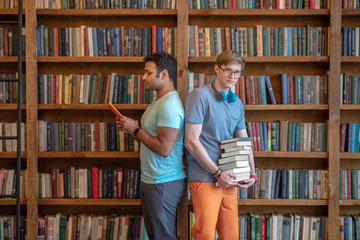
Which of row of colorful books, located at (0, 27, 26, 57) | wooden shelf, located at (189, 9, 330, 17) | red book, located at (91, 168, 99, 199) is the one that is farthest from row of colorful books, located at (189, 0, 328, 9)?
red book, located at (91, 168, 99, 199)

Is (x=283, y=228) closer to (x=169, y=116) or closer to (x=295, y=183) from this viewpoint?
(x=295, y=183)

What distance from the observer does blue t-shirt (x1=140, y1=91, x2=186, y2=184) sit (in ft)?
7.20

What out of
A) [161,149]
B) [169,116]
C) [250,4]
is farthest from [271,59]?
[161,149]

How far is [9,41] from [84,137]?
93 centimetres

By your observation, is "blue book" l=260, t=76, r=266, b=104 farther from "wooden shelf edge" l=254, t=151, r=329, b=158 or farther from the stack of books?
the stack of books

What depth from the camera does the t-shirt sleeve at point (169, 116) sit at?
2.18 metres

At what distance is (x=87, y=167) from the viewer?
3.04 meters

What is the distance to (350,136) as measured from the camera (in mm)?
2834

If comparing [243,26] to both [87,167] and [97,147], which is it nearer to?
[97,147]

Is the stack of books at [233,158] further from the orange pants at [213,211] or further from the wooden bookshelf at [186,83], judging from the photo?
the wooden bookshelf at [186,83]

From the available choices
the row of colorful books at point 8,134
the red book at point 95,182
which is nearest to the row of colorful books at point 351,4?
the red book at point 95,182

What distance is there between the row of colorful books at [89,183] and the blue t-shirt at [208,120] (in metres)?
0.73

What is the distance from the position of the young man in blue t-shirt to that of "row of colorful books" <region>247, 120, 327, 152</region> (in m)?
0.77

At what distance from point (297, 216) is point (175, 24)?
1.81 metres
